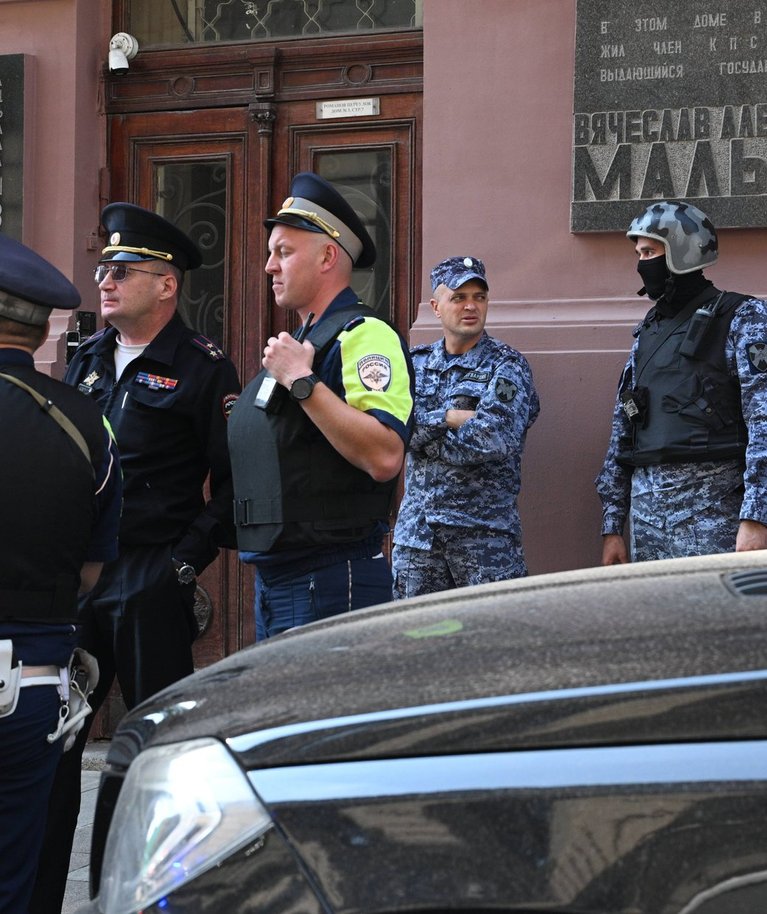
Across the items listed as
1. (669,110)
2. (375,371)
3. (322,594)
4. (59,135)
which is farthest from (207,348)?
(59,135)

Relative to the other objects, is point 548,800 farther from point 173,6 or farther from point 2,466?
point 173,6

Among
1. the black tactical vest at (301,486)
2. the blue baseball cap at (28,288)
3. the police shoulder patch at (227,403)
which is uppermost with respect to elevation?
the blue baseball cap at (28,288)

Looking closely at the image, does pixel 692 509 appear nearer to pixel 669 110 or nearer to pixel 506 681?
pixel 669 110

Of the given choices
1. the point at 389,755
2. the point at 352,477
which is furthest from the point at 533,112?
the point at 389,755

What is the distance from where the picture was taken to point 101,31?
268 inches

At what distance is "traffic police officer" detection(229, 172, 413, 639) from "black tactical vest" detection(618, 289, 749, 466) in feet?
4.73

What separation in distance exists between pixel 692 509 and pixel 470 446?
827mm

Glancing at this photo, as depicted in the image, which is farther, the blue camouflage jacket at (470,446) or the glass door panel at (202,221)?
the glass door panel at (202,221)

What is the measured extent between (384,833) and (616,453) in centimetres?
365

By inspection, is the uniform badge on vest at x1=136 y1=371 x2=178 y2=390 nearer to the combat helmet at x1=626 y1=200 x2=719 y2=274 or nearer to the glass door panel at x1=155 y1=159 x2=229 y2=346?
the combat helmet at x1=626 y1=200 x2=719 y2=274

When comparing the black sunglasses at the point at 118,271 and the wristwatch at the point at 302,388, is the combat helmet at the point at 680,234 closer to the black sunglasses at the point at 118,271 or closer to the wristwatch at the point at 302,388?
the black sunglasses at the point at 118,271

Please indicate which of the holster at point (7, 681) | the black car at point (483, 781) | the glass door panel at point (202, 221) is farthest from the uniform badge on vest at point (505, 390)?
the black car at point (483, 781)

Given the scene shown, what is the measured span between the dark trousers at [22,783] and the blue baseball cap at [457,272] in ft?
8.97

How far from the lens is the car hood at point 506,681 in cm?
161
